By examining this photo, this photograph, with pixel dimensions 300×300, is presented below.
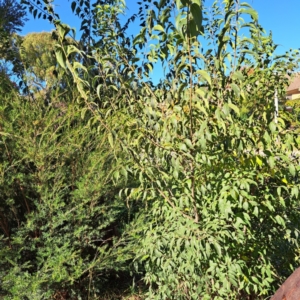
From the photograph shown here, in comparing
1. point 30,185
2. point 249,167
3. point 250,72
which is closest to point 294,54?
point 250,72

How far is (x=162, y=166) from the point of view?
219 centimetres

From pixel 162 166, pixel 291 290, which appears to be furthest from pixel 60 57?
pixel 291 290

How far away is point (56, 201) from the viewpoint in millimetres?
2945

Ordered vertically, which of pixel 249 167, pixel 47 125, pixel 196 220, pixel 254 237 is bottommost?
pixel 254 237

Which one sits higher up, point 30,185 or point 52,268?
point 30,185

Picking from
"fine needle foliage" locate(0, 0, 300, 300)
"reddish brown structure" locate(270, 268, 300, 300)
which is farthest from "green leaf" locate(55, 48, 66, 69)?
"reddish brown structure" locate(270, 268, 300, 300)

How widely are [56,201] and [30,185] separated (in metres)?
0.38

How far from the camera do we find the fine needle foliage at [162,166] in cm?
179

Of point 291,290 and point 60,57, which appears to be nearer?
point 291,290

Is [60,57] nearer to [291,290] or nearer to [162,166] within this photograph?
[162,166]

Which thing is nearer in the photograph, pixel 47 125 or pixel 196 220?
Result: pixel 196 220

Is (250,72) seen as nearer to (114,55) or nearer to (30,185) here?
(114,55)

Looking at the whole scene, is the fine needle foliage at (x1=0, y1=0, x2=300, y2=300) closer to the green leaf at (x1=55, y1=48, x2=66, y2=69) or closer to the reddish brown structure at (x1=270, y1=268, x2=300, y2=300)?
the green leaf at (x1=55, y1=48, x2=66, y2=69)

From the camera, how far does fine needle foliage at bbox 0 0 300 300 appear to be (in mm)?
1788
